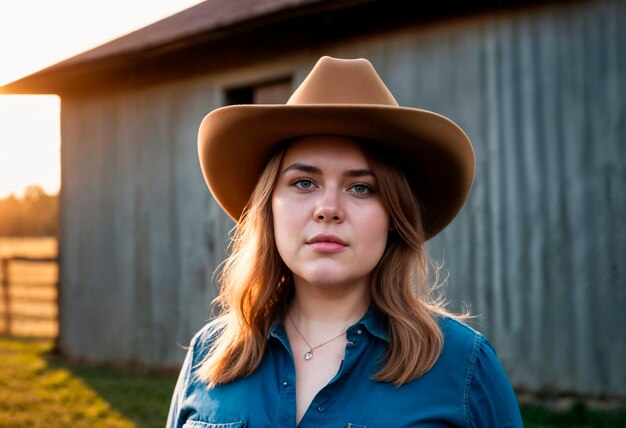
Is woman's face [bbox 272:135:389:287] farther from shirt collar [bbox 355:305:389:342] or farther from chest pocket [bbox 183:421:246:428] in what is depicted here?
chest pocket [bbox 183:421:246:428]

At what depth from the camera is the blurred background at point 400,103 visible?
5648 mm

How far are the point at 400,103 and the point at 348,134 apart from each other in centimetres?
457

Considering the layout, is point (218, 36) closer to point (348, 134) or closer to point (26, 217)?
point (348, 134)

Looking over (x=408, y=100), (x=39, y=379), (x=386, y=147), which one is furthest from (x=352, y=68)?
(x=39, y=379)

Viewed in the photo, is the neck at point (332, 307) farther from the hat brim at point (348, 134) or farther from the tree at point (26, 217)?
the tree at point (26, 217)

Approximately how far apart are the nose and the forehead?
0.11 m

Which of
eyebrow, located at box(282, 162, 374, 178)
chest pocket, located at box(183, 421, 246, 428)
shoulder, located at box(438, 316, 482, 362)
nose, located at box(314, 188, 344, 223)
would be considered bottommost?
chest pocket, located at box(183, 421, 246, 428)

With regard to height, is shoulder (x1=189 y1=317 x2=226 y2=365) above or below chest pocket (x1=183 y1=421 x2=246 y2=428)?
above

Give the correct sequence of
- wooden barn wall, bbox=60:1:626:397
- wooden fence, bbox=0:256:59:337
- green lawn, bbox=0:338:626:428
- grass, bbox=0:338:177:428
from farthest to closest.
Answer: wooden fence, bbox=0:256:59:337, grass, bbox=0:338:177:428, wooden barn wall, bbox=60:1:626:397, green lawn, bbox=0:338:626:428

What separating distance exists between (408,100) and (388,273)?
→ 463cm

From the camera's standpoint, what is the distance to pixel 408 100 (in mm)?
6660

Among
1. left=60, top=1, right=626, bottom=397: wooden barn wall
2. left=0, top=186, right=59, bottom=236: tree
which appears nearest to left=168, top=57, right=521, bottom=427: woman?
left=60, top=1, right=626, bottom=397: wooden barn wall

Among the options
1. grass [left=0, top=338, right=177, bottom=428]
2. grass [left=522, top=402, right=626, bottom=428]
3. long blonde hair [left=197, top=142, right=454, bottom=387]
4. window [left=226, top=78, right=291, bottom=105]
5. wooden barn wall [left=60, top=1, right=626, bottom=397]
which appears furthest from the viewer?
window [left=226, top=78, right=291, bottom=105]

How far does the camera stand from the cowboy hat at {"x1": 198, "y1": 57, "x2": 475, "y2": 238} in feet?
7.05
